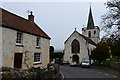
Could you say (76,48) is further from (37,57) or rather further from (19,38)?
(19,38)

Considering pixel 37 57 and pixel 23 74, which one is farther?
pixel 37 57

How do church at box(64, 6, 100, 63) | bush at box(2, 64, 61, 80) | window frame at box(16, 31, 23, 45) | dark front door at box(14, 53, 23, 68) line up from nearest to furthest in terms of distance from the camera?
1. bush at box(2, 64, 61, 80)
2. dark front door at box(14, 53, 23, 68)
3. window frame at box(16, 31, 23, 45)
4. church at box(64, 6, 100, 63)

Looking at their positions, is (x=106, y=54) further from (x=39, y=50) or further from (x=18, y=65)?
(x=18, y=65)

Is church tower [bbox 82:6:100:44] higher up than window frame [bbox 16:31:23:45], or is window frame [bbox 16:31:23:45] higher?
church tower [bbox 82:6:100:44]

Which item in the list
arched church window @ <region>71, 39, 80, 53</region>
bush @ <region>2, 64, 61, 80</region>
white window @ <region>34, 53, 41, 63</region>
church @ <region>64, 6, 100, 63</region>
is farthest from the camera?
arched church window @ <region>71, 39, 80, 53</region>

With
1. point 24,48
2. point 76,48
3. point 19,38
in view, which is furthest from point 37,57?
point 76,48

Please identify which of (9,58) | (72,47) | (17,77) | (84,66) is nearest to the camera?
(17,77)

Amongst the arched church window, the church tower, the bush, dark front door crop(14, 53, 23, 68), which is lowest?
the bush

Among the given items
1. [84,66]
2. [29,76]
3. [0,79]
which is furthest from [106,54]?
[0,79]

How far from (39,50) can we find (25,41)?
4697 millimetres

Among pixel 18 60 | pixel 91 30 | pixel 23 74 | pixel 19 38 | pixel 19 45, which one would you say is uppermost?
pixel 91 30

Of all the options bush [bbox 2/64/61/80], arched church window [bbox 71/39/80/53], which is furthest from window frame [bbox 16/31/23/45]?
arched church window [bbox 71/39/80/53]

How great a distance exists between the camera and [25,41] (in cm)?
2358

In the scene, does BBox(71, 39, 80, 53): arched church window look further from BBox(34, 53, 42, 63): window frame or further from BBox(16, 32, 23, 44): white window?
BBox(16, 32, 23, 44): white window
